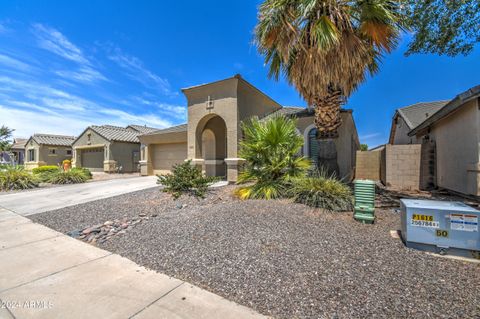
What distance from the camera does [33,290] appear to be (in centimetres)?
306

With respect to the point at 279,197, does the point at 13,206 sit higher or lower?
lower

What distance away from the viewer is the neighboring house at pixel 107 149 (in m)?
22.0

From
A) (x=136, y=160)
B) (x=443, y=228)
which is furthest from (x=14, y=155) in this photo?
(x=443, y=228)

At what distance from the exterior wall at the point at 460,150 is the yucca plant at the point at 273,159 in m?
4.97

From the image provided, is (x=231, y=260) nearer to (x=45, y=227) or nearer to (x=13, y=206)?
(x=45, y=227)

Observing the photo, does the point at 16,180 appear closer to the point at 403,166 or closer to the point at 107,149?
the point at 107,149

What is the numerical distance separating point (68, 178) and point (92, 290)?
15.0 metres

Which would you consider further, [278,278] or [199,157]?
[199,157]

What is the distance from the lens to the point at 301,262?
355cm

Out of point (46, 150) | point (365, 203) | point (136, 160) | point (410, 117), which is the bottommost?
point (365, 203)

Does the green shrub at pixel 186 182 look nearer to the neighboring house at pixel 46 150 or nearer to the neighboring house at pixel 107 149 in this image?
the neighboring house at pixel 107 149

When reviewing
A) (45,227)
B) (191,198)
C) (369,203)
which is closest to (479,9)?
(369,203)

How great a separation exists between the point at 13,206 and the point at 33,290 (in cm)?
791

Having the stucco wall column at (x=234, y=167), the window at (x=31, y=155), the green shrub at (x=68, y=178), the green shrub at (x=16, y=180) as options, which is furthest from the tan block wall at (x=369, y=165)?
the window at (x=31, y=155)
